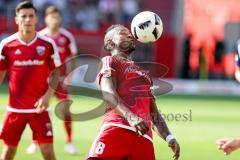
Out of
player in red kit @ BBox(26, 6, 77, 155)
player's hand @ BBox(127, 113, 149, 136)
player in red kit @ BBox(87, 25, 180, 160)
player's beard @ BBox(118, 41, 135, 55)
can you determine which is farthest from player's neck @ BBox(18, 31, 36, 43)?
player in red kit @ BBox(26, 6, 77, 155)

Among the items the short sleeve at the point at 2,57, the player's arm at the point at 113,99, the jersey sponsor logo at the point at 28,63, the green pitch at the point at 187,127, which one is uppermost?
the player's arm at the point at 113,99

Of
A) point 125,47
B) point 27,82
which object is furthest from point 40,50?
point 125,47

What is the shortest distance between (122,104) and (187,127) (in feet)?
35.8

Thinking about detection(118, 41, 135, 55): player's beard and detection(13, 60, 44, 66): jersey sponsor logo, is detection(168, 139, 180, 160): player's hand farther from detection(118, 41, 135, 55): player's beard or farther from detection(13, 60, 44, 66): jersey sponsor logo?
detection(13, 60, 44, 66): jersey sponsor logo

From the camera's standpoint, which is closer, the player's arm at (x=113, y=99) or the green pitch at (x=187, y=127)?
the player's arm at (x=113, y=99)

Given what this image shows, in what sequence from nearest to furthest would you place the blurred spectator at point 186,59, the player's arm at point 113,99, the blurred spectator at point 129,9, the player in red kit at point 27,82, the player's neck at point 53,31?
the player's arm at point 113,99 → the player in red kit at point 27,82 → the player's neck at point 53,31 → the blurred spectator at point 129,9 → the blurred spectator at point 186,59

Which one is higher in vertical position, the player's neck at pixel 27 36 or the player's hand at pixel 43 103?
the player's neck at pixel 27 36

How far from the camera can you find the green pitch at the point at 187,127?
13.8 m

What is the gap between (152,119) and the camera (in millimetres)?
8031

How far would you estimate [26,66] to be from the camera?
10.4 metres

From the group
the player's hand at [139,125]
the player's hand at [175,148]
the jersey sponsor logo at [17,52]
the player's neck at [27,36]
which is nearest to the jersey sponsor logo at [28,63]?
the jersey sponsor logo at [17,52]

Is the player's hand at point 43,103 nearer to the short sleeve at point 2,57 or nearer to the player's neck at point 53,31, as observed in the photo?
the short sleeve at point 2,57

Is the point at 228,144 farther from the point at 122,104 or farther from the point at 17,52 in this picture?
the point at 17,52

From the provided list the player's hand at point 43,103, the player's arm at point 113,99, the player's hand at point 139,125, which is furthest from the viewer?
the player's hand at point 43,103
